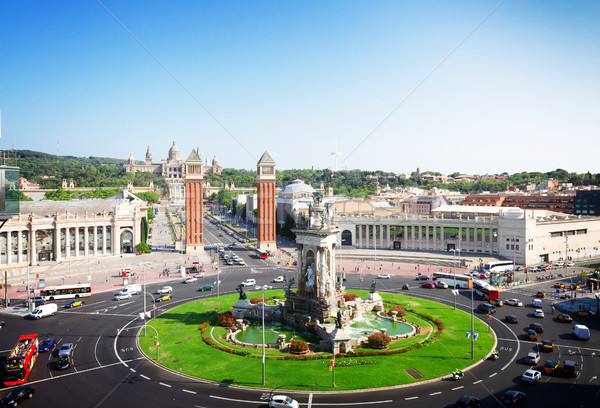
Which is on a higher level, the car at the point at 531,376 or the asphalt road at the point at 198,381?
the car at the point at 531,376

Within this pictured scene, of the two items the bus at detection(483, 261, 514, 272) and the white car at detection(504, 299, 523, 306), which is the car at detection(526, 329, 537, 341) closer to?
the white car at detection(504, 299, 523, 306)

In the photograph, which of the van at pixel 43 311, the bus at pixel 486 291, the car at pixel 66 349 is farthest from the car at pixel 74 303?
the bus at pixel 486 291

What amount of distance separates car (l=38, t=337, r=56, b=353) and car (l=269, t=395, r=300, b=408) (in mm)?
24333

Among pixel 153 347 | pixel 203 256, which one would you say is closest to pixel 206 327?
pixel 153 347

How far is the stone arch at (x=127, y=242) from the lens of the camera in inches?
3912

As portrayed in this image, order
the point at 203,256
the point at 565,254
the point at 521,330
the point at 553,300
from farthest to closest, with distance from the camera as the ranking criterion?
the point at 203,256, the point at 565,254, the point at 553,300, the point at 521,330

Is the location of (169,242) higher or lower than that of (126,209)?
lower

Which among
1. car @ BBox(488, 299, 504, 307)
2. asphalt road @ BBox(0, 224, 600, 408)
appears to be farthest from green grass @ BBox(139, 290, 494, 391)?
car @ BBox(488, 299, 504, 307)

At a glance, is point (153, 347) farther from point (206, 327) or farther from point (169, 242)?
point (169, 242)

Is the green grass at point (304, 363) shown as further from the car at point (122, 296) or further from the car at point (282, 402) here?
the car at point (122, 296)

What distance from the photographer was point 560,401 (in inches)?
1168

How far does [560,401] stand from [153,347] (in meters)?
33.6

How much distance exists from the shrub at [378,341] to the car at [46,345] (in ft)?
98.2

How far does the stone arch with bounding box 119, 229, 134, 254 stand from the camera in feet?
326
